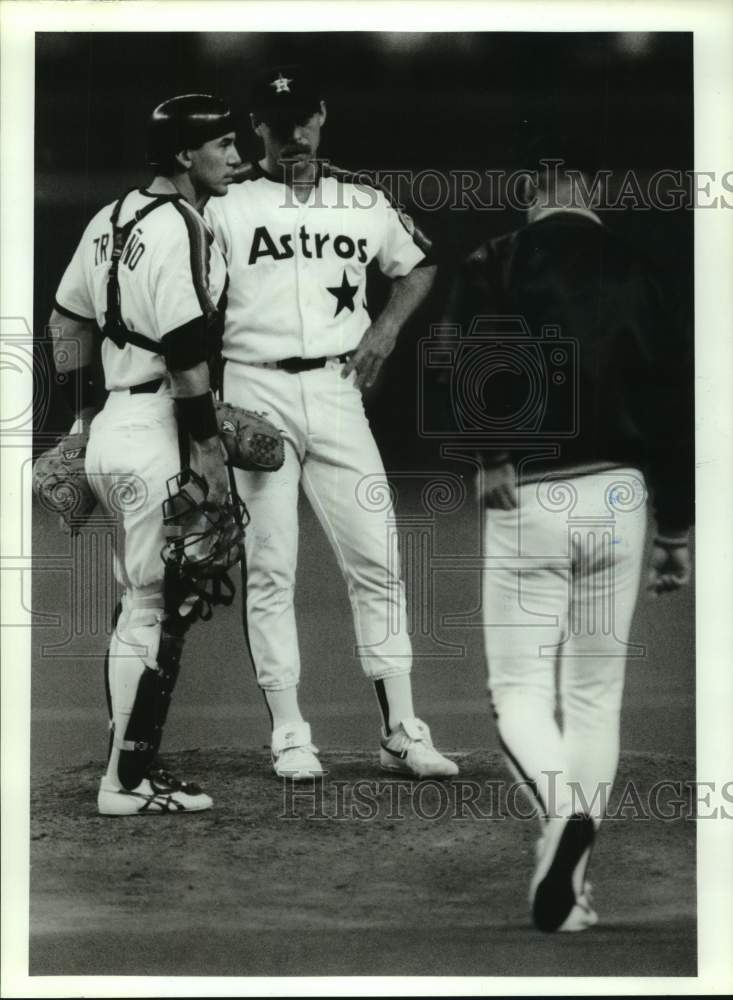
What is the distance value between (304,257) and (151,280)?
51 centimetres

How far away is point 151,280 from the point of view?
3535 mm

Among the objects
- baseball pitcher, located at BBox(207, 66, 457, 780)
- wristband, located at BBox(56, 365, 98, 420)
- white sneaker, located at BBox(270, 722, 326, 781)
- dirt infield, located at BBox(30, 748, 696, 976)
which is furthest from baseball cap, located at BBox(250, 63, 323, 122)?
dirt infield, located at BBox(30, 748, 696, 976)

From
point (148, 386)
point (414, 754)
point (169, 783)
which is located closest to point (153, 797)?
point (169, 783)

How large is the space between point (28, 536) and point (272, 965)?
1.64m

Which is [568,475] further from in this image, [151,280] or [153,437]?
[151,280]

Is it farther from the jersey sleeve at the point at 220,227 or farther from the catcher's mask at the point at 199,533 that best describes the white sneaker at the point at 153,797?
the jersey sleeve at the point at 220,227

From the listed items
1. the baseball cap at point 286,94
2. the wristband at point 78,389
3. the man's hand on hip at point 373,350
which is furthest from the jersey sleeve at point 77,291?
the man's hand on hip at point 373,350

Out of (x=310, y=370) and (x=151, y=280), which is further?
(x=310, y=370)

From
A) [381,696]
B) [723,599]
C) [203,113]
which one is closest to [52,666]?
[381,696]

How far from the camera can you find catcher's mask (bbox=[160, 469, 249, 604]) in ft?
11.9

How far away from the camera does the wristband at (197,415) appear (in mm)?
3582

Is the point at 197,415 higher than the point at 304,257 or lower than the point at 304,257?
lower

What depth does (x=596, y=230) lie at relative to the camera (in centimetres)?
369

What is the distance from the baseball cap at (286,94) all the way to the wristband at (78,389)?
1041mm
